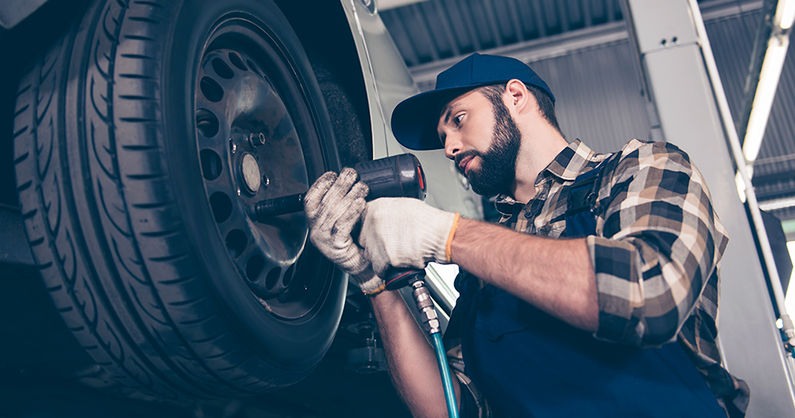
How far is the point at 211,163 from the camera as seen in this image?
0.82m

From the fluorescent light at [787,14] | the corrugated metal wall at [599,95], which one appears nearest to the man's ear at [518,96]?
the fluorescent light at [787,14]

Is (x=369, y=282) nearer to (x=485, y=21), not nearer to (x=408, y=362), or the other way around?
(x=408, y=362)

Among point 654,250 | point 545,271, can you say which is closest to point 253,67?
point 545,271

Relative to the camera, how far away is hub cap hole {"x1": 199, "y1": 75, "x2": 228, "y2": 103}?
0.87m

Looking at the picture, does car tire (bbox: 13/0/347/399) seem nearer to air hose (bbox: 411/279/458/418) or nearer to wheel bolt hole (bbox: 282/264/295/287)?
wheel bolt hole (bbox: 282/264/295/287)

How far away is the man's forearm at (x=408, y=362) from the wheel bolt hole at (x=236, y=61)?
23.7 inches

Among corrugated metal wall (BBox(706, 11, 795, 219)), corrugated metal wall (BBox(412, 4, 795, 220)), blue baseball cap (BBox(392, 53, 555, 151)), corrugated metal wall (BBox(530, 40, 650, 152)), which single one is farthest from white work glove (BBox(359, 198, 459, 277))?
corrugated metal wall (BBox(706, 11, 795, 219))

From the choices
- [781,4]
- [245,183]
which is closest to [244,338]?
[245,183]

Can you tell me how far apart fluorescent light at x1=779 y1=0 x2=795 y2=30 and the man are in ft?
4.21

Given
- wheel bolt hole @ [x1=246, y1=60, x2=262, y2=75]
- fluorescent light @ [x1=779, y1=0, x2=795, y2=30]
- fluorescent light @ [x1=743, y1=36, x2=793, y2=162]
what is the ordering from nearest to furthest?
wheel bolt hole @ [x1=246, y1=60, x2=262, y2=75], fluorescent light @ [x1=779, y1=0, x2=795, y2=30], fluorescent light @ [x1=743, y1=36, x2=793, y2=162]

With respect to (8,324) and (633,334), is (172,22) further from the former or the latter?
(633,334)

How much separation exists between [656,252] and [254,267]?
0.72 meters

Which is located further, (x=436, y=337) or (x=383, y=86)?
(x=383, y=86)

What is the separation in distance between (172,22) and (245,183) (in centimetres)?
32
